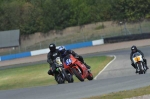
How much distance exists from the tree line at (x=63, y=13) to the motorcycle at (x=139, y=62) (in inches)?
2095

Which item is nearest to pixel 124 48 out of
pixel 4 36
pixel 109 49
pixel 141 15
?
pixel 109 49

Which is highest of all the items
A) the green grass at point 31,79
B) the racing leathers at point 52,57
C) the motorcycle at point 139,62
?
the racing leathers at point 52,57

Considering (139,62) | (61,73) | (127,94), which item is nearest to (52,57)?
(61,73)

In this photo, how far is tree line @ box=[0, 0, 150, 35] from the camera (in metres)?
75.2

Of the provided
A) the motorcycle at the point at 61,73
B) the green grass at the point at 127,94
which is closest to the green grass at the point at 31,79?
the motorcycle at the point at 61,73

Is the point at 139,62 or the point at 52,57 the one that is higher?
the point at 52,57

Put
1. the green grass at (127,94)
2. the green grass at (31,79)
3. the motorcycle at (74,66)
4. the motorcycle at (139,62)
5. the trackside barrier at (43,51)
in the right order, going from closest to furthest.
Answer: the green grass at (127,94) < the motorcycle at (74,66) < the motorcycle at (139,62) < the green grass at (31,79) < the trackside barrier at (43,51)

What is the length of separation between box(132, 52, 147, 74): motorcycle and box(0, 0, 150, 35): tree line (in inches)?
2095

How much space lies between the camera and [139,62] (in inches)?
739

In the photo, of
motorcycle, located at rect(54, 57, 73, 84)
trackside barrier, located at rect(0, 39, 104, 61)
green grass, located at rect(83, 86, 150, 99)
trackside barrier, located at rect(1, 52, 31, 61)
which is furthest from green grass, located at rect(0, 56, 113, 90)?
trackside barrier, located at rect(1, 52, 31, 61)

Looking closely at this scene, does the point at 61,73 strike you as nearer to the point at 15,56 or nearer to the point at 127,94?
the point at 127,94

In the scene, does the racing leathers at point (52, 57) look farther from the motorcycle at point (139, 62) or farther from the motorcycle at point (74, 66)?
the motorcycle at point (139, 62)

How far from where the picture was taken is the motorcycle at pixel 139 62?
1864cm

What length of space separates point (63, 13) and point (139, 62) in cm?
6366
